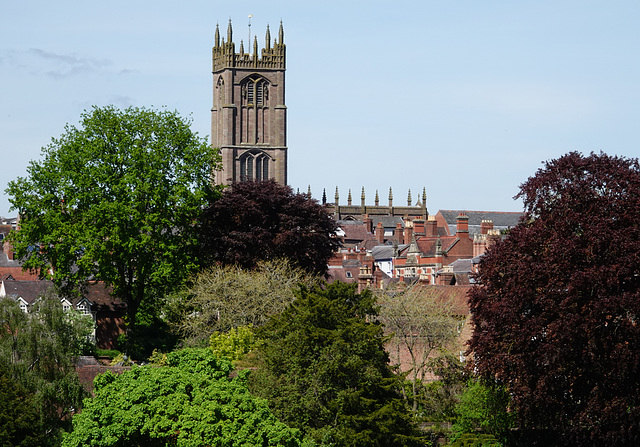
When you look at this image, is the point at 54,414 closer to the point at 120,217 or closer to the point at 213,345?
the point at 213,345

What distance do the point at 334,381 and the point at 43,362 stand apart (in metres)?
11.2

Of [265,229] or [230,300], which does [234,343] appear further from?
[265,229]

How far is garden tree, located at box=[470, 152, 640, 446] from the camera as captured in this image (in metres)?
30.2

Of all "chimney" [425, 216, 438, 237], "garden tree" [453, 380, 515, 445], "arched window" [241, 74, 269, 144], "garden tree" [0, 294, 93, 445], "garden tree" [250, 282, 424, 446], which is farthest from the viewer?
"arched window" [241, 74, 269, 144]

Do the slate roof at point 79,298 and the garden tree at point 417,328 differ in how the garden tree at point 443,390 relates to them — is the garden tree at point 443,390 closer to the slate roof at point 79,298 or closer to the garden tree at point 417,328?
the garden tree at point 417,328

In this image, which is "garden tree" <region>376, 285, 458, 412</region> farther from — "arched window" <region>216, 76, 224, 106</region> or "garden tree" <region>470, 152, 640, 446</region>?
"arched window" <region>216, 76, 224, 106</region>

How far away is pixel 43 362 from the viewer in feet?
122

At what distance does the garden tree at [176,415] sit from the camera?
27016 mm

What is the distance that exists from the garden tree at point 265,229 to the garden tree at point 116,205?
173 centimetres

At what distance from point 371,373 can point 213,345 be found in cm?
1133

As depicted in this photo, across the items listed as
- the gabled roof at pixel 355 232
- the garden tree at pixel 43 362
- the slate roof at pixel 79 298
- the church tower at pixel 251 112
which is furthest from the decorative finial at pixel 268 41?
the garden tree at pixel 43 362

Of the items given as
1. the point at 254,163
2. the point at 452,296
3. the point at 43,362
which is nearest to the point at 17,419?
the point at 43,362

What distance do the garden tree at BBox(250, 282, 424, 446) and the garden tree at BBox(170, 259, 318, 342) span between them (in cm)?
1037

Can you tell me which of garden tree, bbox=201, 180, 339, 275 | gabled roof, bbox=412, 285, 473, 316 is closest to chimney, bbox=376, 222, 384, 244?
garden tree, bbox=201, 180, 339, 275
